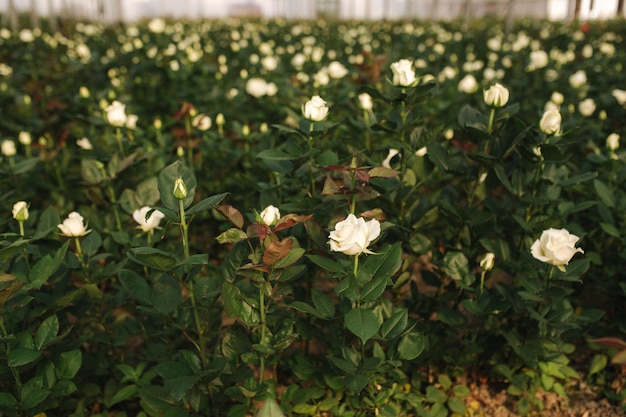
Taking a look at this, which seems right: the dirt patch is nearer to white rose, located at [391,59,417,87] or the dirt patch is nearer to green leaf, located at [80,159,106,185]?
white rose, located at [391,59,417,87]

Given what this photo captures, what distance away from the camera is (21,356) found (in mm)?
1300

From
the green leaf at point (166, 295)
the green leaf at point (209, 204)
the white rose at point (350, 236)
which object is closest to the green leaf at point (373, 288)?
the white rose at point (350, 236)

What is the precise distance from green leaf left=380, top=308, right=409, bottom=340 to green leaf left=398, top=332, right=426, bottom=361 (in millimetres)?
94

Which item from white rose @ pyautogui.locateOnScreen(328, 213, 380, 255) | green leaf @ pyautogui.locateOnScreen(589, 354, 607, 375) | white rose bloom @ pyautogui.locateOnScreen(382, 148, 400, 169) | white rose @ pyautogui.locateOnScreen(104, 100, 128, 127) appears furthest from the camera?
white rose @ pyautogui.locateOnScreen(104, 100, 128, 127)

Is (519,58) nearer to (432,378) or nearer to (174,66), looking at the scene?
(174,66)

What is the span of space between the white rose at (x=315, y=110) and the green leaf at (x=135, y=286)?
26.1 inches

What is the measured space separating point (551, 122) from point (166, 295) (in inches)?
46.5

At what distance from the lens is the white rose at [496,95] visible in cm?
162

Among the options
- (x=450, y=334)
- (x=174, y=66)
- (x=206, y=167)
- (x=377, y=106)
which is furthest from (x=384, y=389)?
(x=174, y=66)

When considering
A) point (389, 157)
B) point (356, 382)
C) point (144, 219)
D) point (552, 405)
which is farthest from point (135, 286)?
point (552, 405)

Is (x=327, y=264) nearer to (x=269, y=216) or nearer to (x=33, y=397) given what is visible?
(x=269, y=216)

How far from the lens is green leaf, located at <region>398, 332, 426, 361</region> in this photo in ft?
4.86

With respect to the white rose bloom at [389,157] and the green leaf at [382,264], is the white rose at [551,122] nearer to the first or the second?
the white rose bloom at [389,157]

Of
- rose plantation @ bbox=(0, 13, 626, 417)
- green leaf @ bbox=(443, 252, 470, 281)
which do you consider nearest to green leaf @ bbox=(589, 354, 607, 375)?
rose plantation @ bbox=(0, 13, 626, 417)
